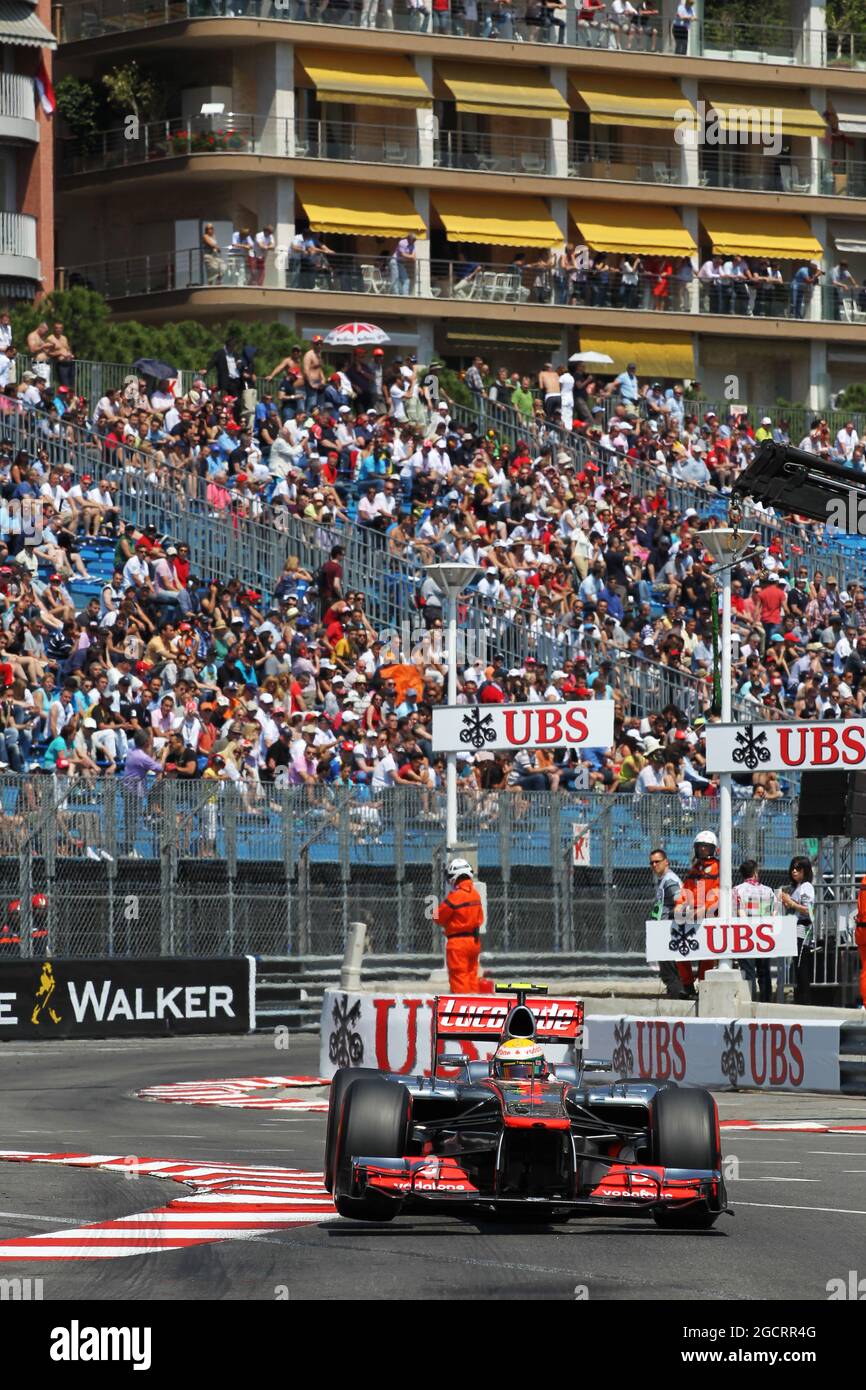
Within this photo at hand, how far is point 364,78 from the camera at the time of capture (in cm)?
5775

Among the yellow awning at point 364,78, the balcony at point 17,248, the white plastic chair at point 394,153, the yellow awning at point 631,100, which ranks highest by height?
the yellow awning at point 631,100

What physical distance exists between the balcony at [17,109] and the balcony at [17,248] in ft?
4.84

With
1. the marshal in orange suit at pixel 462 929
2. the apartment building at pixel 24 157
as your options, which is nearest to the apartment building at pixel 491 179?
the apartment building at pixel 24 157

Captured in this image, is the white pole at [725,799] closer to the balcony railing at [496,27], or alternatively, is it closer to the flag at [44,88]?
the flag at [44,88]

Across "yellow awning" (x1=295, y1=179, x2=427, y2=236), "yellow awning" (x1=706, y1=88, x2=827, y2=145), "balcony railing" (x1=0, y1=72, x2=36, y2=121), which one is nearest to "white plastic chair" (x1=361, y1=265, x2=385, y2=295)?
"yellow awning" (x1=295, y1=179, x2=427, y2=236)

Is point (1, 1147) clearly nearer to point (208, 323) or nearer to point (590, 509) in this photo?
point (590, 509)

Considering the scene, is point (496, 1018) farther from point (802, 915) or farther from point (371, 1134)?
point (802, 915)

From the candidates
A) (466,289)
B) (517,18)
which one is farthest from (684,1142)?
(517,18)

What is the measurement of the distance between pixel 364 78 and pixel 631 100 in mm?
7196

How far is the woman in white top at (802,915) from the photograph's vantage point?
83.7 ft

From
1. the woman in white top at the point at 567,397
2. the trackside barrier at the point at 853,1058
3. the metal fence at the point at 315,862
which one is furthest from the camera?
the woman in white top at the point at 567,397

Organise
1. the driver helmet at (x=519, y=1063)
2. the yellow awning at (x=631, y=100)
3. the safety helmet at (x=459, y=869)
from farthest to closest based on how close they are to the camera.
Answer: the yellow awning at (x=631, y=100)
the safety helmet at (x=459, y=869)
the driver helmet at (x=519, y=1063)

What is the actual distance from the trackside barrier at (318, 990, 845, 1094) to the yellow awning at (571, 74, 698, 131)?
138ft

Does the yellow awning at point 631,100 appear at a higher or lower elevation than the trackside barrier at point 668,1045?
higher
